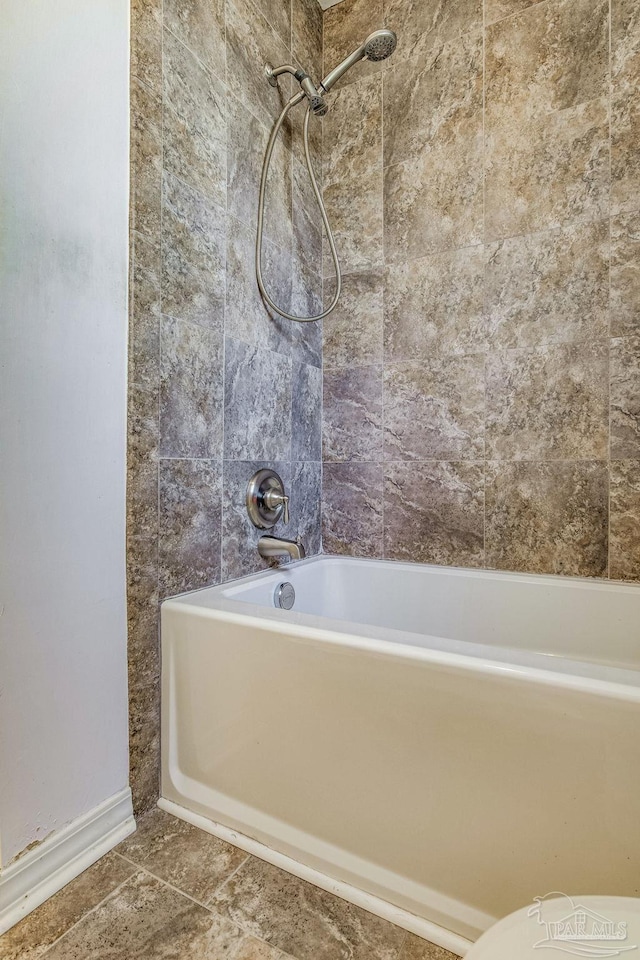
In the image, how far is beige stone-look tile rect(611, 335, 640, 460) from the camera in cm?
130

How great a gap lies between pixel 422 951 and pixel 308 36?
2634 mm

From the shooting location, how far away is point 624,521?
1324mm

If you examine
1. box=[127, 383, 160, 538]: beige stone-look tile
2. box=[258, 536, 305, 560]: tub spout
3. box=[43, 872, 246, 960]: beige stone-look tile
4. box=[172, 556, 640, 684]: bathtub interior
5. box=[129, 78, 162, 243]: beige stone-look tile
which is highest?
box=[129, 78, 162, 243]: beige stone-look tile

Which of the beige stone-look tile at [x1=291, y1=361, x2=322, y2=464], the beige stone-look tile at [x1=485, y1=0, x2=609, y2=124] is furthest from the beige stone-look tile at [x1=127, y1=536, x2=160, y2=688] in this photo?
the beige stone-look tile at [x1=485, y1=0, x2=609, y2=124]

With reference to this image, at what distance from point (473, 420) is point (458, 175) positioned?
0.84 m

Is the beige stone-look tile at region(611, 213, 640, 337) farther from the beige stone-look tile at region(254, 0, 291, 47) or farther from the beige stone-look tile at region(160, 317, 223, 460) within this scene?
the beige stone-look tile at region(254, 0, 291, 47)

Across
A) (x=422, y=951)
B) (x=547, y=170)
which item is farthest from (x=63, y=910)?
(x=547, y=170)

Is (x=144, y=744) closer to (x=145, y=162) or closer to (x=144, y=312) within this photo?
(x=144, y=312)

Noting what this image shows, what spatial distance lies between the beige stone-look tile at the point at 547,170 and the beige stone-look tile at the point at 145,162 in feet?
3.39

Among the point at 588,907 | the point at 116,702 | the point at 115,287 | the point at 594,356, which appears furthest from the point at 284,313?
the point at 588,907

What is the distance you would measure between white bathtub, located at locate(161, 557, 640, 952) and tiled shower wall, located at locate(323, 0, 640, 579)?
696mm

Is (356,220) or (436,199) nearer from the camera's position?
(436,199)

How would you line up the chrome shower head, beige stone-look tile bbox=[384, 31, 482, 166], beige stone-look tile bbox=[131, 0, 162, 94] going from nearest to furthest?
1. beige stone-look tile bbox=[131, 0, 162, 94]
2. the chrome shower head
3. beige stone-look tile bbox=[384, 31, 482, 166]

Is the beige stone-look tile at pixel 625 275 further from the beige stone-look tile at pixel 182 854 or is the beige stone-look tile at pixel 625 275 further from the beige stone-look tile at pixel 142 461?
the beige stone-look tile at pixel 182 854
